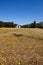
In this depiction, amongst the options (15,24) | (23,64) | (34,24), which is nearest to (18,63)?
(23,64)

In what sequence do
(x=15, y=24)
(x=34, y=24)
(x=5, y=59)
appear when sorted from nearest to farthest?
(x=5, y=59) → (x=34, y=24) → (x=15, y=24)

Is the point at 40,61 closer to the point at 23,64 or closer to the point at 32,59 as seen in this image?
the point at 32,59

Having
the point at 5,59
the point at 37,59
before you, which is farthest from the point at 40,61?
the point at 5,59

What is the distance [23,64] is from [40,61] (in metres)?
1.18

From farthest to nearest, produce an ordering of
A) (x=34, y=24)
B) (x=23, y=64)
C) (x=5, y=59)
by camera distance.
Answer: (x=34, y=24) < (x=5, y=59) < (x=23, y=64)

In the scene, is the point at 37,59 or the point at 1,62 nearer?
the point at 1,62

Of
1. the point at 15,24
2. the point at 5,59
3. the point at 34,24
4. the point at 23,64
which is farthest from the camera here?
the point at 15,24

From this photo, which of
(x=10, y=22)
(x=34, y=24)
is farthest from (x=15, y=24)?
(x=34, y=24)

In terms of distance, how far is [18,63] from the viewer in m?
7.75

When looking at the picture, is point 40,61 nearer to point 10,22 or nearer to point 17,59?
point 17,59

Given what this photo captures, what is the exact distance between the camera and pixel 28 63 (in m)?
7.86

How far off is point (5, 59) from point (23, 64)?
1.17 metres

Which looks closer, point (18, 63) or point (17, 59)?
point (18, 63)

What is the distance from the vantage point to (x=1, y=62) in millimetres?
7711
